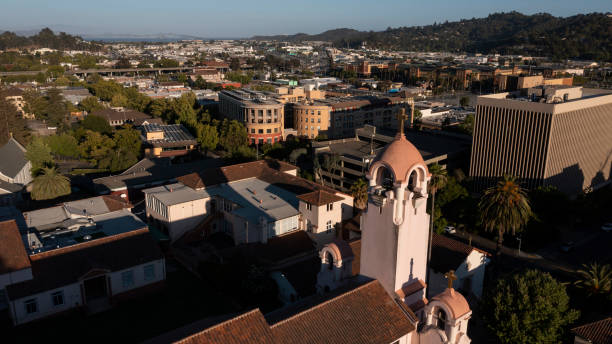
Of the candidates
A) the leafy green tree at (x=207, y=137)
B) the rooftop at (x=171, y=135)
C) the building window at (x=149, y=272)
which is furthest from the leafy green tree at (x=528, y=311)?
the rooftop at (x=171, y=135)

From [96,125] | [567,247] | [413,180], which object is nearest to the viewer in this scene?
[413,180]

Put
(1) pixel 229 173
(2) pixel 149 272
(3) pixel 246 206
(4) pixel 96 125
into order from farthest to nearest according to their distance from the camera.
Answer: (4) pixel 96 125
(1) pixel 229 173
(3) pixel 246 206
(2) pixel 149 272

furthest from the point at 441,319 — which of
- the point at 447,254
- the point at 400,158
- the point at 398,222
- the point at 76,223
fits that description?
the point at 76,223

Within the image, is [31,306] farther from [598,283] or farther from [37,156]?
[37,156]

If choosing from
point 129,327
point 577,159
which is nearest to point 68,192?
point 129,327

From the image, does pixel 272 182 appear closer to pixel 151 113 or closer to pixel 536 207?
pixel 536 207

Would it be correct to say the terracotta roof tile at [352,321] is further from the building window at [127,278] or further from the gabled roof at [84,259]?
the gabled roof at [84,259]

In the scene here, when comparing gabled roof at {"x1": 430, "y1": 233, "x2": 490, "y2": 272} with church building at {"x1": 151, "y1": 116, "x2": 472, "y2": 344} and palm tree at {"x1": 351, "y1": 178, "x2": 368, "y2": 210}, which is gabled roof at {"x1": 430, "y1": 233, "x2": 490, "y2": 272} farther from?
church building at {"x1": 151, "y1": 116, "x2": 472, "y2": 344}
